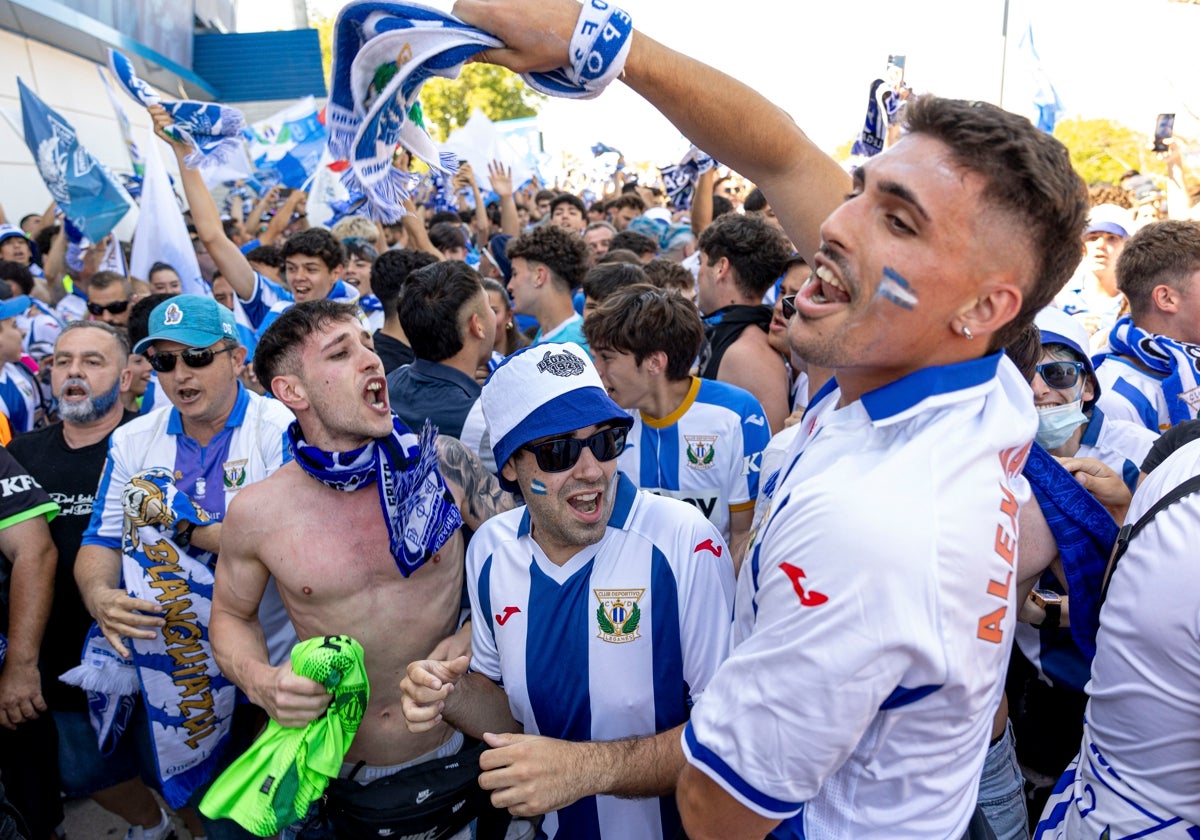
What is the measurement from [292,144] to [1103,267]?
1010 cm

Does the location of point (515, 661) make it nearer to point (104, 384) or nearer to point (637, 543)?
point (637, 543)

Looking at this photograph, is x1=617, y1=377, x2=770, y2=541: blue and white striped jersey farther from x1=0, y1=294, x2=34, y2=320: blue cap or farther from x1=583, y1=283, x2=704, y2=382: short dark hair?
x1=0, y1=294, x2=34, y2=320: blue cap

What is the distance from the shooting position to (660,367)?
3.65 metres

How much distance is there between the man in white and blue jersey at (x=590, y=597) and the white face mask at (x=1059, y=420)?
4.15ft

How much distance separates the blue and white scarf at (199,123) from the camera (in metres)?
Result: 5.35

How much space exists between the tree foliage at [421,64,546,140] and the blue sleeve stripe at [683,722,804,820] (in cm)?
3665

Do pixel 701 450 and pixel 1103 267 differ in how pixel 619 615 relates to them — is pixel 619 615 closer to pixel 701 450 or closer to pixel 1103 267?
pixel 701 450

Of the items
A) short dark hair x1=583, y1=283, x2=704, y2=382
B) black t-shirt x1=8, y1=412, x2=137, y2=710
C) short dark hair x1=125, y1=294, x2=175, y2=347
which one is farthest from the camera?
short dark hair x1=125, y1=294, x2=175, y2=347

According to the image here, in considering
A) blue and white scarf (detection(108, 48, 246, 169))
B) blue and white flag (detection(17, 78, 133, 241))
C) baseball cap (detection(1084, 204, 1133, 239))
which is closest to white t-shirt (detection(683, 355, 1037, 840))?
blue and white scarf (detection(108, 48, 246, 169))

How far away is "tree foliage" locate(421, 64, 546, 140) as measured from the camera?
3597 cm

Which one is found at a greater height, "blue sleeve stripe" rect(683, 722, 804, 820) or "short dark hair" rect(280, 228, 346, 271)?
"blue sleeve stripe" rect(683, 722, 804, 820)

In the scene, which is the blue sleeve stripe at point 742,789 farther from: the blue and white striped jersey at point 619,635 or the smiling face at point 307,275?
the smiling face at point 307,275

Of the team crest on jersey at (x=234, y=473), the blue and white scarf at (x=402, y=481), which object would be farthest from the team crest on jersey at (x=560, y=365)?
the team crest on jersey at (x=234, y=473)

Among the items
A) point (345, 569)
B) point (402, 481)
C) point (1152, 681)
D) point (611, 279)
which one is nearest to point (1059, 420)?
point (1152, 681)
